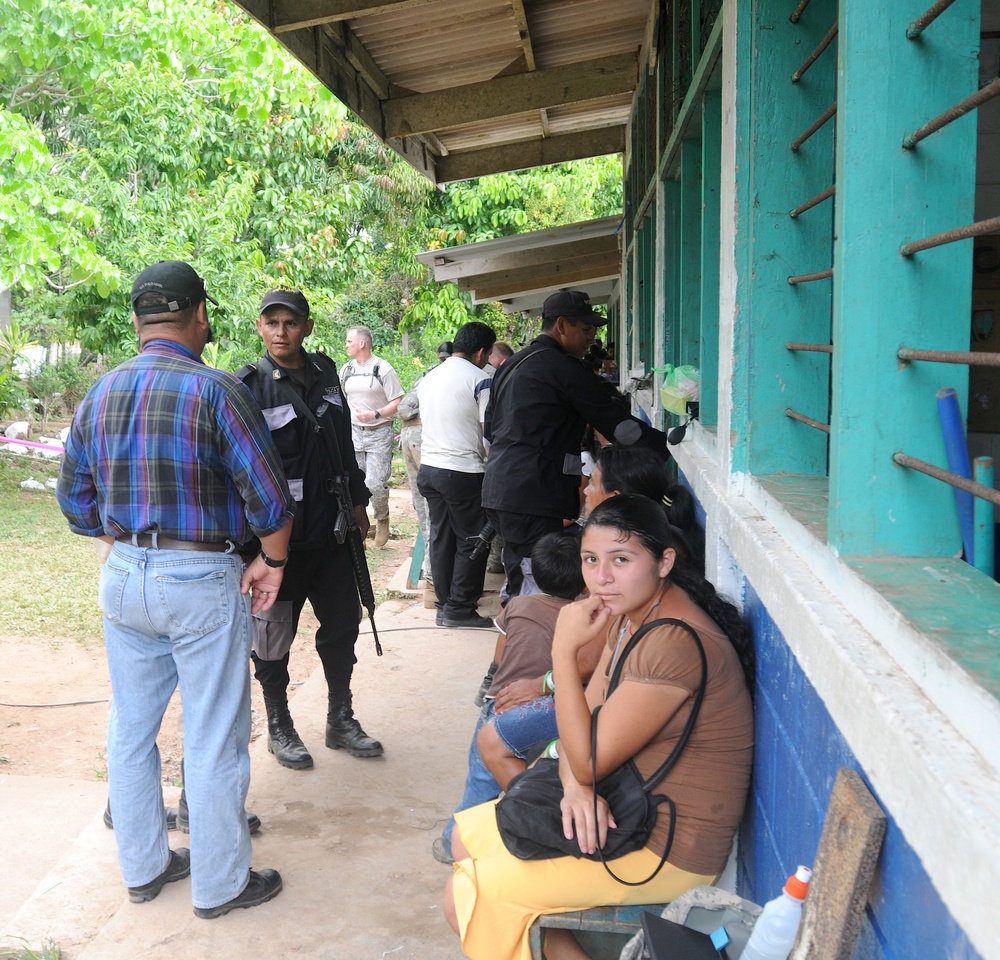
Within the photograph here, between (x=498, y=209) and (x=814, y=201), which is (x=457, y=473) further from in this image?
(x=498, y=209)

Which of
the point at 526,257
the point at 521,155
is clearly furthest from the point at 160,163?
the point at 521,155

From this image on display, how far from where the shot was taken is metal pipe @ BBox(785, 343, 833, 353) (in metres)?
2.08

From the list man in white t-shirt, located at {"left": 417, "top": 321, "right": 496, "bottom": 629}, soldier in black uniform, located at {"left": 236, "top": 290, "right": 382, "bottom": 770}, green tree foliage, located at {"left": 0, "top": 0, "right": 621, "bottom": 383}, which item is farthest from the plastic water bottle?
green tree foliage, located at {"left": 0, "top": 0, "right": 621, "bottom": 383}

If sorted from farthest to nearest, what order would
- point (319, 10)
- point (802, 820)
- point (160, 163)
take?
point (160, 163)
point (319, 10)
point (802, 820)

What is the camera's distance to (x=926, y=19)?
57.3 inches

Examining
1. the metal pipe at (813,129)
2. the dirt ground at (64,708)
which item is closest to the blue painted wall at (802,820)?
the metal pipe at (813,129)

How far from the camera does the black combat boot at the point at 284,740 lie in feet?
13.6

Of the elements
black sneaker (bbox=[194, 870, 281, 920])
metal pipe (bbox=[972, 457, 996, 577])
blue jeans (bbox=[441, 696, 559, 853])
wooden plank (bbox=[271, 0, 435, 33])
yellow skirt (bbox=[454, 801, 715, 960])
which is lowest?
black sneaker (bbox=[194, 870, 281, 920])

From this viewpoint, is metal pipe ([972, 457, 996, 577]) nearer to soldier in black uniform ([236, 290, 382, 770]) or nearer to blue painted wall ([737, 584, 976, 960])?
blue painted wall ([737, 584, 976, 960])

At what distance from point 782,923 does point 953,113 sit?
117cm

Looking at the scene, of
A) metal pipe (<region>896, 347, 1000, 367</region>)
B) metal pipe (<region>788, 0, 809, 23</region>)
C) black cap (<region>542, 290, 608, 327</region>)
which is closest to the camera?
metal pipe (<region>896, 347, 1000, 367</region>)

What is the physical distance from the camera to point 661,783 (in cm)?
222

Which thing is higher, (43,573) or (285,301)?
(285,301)

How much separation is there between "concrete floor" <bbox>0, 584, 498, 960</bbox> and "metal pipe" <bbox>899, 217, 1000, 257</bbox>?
2247 millimetres
